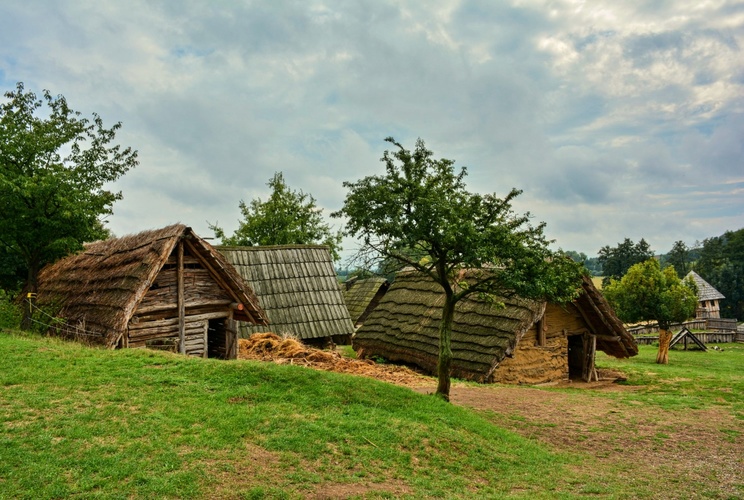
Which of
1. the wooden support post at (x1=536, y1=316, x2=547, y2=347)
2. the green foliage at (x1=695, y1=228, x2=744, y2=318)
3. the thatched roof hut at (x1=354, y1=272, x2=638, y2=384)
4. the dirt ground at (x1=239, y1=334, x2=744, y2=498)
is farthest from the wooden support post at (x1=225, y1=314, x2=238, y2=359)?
the green foliage at (x1=695, y1=228, x2=744, y2=318)

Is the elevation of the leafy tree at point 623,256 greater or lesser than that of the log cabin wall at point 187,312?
greater

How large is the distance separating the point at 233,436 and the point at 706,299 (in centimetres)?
6118

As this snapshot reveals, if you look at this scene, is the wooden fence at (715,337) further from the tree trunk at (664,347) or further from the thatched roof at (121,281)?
the thatched roof at (121,281)

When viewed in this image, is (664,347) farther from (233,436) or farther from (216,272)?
(233,436)

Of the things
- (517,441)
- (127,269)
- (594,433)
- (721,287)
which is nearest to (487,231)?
(517,441)

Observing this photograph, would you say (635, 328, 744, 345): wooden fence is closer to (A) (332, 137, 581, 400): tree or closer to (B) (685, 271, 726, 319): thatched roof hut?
(B) (685, 271, 726, 319): thatched roof hut

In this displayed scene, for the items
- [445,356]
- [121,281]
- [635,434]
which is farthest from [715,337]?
[121,281]

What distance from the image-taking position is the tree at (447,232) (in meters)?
10.4

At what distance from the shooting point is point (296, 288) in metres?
22.6

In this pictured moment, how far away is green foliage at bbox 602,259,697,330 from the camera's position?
1154 inches

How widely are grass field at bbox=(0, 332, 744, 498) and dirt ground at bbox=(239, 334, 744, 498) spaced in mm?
233

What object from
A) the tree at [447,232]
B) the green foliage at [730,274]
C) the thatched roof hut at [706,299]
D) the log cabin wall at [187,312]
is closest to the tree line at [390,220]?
the tree at [447,232]

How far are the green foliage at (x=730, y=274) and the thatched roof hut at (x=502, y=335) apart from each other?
5227 centimetres

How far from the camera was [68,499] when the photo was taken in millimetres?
5648
